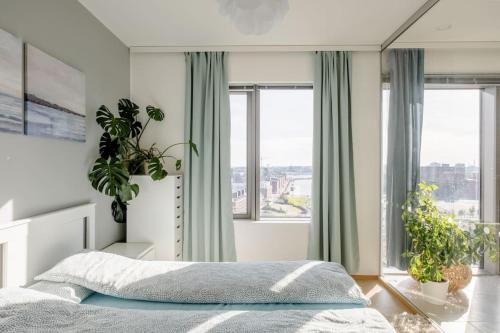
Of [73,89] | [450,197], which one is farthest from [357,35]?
[73,89]

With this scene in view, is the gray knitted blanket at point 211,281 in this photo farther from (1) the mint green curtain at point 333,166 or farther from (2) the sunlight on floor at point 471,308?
(1) the mint green curtain at point 333,166

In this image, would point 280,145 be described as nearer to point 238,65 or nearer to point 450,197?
point 238,65

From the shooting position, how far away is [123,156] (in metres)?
3.18

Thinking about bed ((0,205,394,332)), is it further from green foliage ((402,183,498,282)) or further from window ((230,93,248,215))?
window ((230,93,248,215))

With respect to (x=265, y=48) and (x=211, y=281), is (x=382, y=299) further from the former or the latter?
(x=265, y=48)

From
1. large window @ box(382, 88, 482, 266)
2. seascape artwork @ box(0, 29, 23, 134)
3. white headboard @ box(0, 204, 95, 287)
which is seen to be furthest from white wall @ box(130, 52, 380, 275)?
seascape artwork @ box(0, 29, 23, 134)

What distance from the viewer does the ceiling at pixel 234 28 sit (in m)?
2.66

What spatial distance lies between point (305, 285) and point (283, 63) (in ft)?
8.37

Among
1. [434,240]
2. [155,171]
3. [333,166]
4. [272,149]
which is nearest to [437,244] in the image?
[434,240]

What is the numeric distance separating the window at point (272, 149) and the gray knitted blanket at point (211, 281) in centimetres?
174

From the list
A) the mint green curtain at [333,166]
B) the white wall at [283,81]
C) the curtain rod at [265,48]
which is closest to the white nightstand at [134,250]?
the white wall at [283,81]

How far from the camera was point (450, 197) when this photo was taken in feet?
7.78

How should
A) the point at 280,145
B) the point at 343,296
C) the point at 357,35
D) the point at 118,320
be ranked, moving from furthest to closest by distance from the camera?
the point at 280,145 < the point at 357,35 < the point at 343,296 < the point at 118,320

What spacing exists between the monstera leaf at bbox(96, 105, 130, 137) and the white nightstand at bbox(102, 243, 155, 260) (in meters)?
1.03
